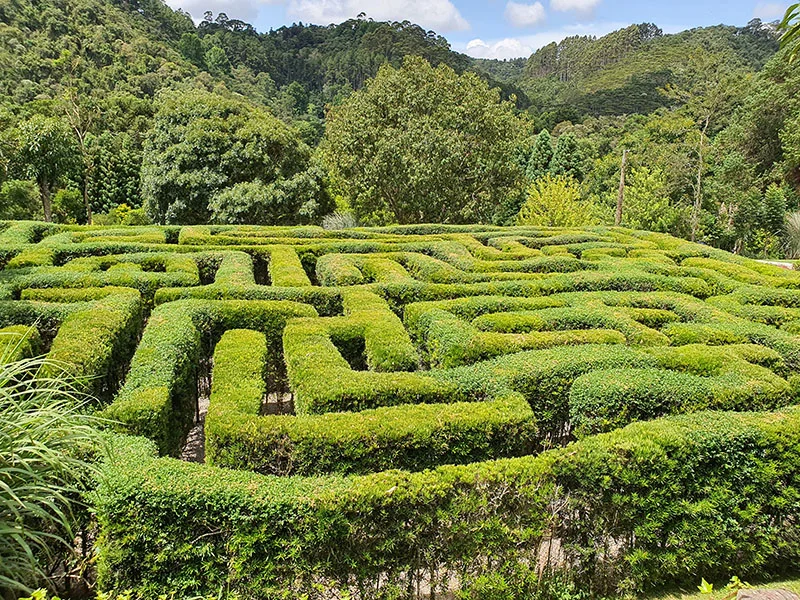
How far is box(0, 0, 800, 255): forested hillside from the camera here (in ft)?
73.7

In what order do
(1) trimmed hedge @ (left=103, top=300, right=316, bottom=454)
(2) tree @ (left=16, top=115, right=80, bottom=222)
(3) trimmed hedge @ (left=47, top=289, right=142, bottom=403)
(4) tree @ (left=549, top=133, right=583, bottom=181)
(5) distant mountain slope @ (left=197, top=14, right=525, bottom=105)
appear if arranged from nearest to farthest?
(1) trimmed hedge @ (left=103, top=300, right=316, bottom=454) < (3) trimmed hedge @ (left=47, top=289, right=142, bottom=403) < (2) tree @ (left=16, top=115, right=80, bottom=222) < (4) tree @ (left=549, top=133, right=583, bottom=181) < (5) distant mountain slope @ (left=197, top=14, right=525, bottom=105)

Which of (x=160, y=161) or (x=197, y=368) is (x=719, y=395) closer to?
(x=197, y=368)

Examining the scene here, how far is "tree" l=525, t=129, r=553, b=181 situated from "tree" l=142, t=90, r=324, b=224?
28.4 metres

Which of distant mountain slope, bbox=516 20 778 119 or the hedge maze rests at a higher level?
distant mountain slope, bbox=516 20 778 119

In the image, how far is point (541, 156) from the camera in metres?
46.6

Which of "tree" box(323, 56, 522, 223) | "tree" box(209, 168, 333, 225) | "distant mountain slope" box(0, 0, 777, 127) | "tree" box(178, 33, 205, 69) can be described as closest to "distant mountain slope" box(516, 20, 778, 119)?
"distant mountain slope" box(0, 0, 777, 127)

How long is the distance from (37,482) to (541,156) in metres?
47.3

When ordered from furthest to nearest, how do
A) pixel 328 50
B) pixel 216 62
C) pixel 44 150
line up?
1. pixel 328 50
2. pixel 216 62
3. pixel 44 150

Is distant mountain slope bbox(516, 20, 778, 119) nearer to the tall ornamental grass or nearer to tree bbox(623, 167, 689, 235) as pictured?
tree bbox(623, 167, 689, 235)

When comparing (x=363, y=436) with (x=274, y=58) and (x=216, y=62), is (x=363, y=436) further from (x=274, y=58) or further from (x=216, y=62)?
(x=274, y=58)

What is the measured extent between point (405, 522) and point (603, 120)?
266 feet

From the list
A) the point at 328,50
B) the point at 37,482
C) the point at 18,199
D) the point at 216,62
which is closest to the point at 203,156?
the point at 18,199

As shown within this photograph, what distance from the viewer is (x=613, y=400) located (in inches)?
252

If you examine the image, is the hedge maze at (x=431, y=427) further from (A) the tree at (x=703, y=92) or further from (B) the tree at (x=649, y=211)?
(A) the tree at (x=703, y=92)
